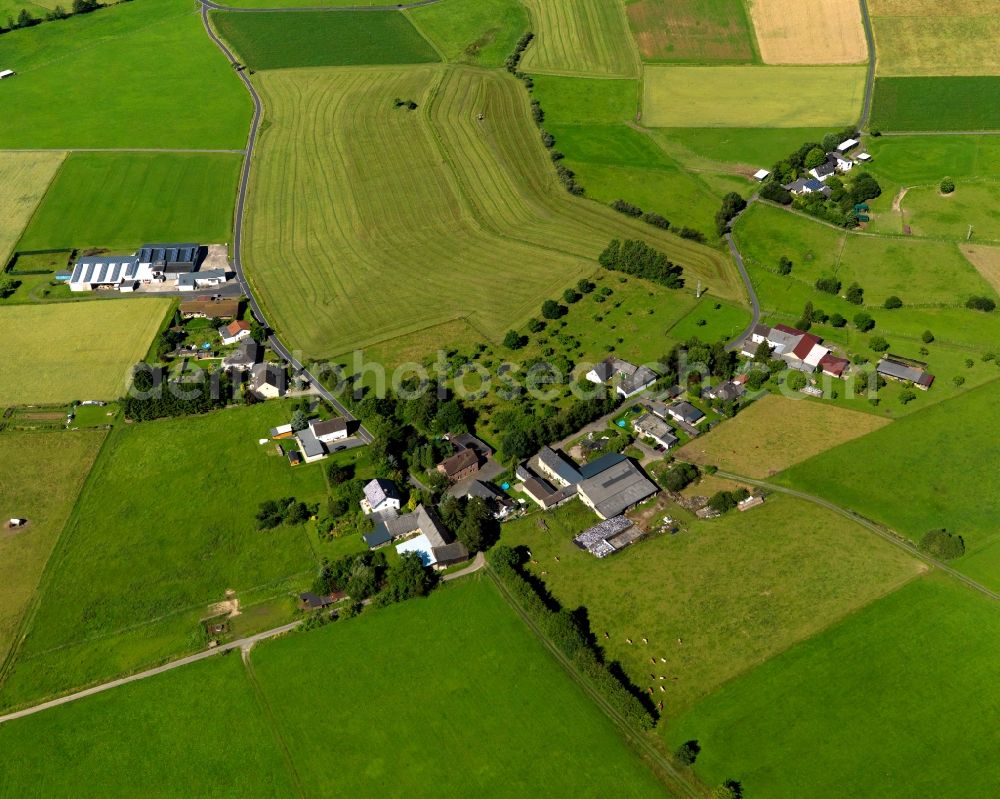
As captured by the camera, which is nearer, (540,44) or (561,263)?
(561,263)

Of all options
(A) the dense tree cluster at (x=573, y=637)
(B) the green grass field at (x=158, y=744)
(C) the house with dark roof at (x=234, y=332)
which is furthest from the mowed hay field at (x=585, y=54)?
(B) the green grass field at (x=158, y=744)

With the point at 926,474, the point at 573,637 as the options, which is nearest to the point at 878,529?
the point at 926,474

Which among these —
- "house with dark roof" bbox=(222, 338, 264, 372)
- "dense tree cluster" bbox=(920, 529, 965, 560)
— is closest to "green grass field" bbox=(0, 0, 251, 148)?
"house with dark roof" bbox=(222, 338, 264, 372)

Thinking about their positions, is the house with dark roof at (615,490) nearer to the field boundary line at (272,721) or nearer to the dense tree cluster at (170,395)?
the field boundary line at (272,721)

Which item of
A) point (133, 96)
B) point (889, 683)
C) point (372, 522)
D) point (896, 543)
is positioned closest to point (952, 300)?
point (896, 543)

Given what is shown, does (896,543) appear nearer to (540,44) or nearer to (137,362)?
(137,362)
